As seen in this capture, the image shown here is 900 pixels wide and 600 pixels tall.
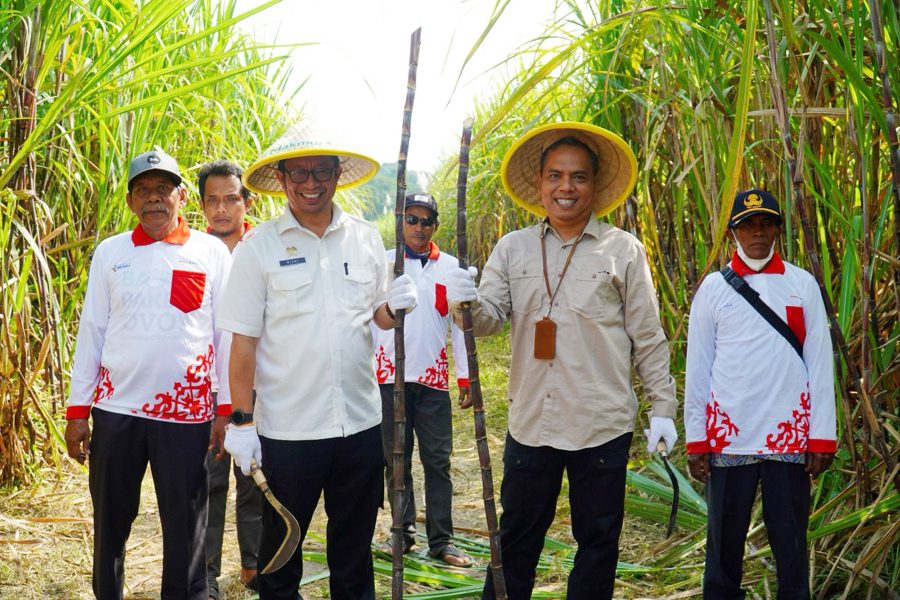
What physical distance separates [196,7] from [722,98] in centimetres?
361

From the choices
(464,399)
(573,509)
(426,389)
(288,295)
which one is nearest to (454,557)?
(426,389)

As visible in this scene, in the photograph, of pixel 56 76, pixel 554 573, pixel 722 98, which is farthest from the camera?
pixel 56 76

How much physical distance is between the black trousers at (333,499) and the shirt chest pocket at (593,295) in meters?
0.69

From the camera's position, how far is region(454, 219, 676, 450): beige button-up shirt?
8.33 ft

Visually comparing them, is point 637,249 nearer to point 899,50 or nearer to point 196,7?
point 899,50

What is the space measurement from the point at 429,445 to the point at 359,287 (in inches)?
65.7

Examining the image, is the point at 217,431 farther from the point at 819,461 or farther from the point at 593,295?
the point at 819,461

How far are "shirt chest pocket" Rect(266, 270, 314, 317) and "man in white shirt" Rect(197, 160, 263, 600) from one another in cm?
88

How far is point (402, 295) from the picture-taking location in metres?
2.25

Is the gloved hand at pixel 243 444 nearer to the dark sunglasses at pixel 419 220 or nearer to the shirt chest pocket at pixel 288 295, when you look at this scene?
the shirt chest pocket at pixel 288 295

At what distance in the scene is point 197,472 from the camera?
108 inches

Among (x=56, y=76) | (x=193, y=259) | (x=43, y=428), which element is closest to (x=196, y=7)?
(x=56, y=76)

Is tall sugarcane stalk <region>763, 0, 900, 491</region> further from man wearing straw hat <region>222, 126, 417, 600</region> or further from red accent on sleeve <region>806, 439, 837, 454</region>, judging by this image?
man wearing straw hat <region>222, 126, 417, 600</region>

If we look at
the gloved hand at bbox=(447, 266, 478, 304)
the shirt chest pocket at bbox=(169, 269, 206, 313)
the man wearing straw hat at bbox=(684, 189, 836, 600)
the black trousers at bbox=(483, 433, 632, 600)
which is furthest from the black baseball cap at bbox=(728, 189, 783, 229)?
the shirt chest pocket at bbox=(169, 269, 206, 313)
